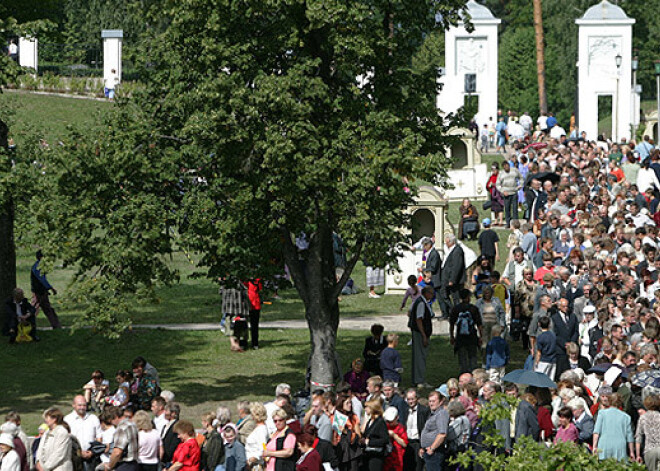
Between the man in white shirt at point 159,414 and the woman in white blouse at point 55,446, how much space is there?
1136 mm

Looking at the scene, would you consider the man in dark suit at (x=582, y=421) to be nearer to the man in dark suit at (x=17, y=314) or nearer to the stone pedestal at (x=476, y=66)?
the man in dark suit at (x=17, y=314)

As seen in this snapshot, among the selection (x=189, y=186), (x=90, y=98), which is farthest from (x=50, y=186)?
(x=90, y=98)

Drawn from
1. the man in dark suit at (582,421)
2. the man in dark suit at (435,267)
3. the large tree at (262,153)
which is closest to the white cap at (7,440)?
the large tree at (262,153)

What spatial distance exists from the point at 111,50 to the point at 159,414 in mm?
47002

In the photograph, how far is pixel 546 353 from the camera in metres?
20.3

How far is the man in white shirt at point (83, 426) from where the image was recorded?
55.9ft

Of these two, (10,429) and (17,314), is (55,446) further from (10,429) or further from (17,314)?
(17,314)

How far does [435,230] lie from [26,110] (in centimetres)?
2781

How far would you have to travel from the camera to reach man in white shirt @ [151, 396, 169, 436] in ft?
55.9

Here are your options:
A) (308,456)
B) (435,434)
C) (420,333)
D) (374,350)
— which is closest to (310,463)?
(308,456)

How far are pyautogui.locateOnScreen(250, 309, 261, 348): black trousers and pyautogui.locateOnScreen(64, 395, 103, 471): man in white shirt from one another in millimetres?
7937

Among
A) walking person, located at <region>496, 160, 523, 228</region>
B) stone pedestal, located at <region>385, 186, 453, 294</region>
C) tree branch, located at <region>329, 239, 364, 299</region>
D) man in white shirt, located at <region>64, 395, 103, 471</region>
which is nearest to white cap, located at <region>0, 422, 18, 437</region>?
man in white shirt, located at <region>64, 395, 103, 471</region>

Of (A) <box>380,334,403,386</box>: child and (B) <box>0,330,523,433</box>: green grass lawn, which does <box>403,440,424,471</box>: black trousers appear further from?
(B) <box>0,330,523,433</box>: green grass lawn

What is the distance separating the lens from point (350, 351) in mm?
25062
